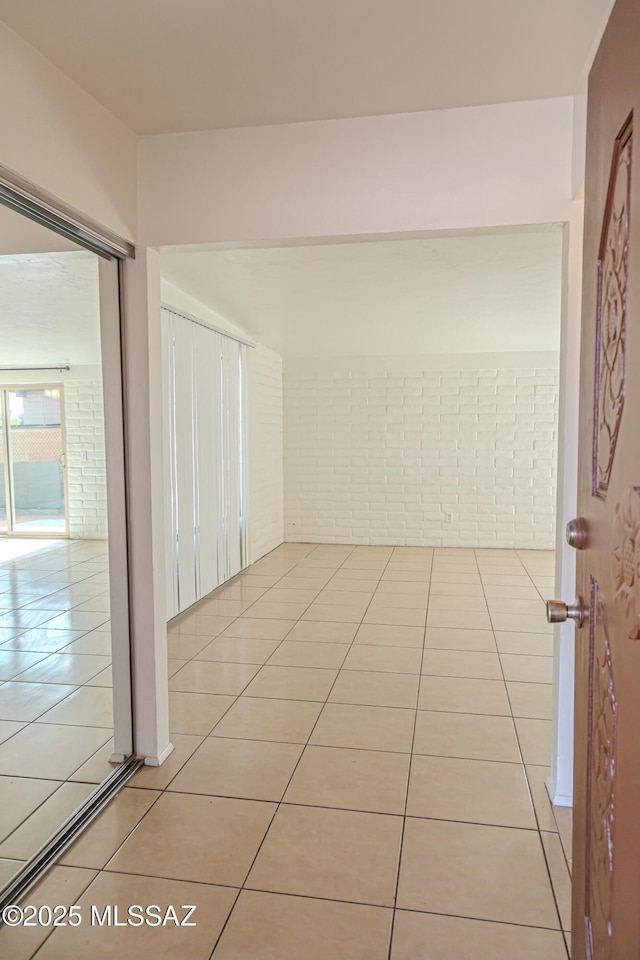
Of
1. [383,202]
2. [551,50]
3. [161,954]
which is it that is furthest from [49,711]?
[551,50]

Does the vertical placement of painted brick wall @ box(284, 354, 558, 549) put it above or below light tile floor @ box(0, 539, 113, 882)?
above

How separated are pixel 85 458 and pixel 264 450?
333cm

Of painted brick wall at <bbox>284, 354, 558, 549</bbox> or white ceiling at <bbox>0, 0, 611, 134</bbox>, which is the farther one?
painted brick wall at <bbox>284, 354, 558, 549</bbox>

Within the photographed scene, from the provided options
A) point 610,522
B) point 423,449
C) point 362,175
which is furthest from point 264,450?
point 610,522

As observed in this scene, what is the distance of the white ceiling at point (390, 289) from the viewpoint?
3.22 meters

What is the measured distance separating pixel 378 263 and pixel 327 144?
54.6 inches

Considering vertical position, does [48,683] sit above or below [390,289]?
below

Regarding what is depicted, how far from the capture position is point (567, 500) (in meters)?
2.09

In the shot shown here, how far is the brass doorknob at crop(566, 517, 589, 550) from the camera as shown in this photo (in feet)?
3.35

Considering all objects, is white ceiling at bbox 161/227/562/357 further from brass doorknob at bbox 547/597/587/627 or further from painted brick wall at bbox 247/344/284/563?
brass doorknob at bbox 547/597/587/627

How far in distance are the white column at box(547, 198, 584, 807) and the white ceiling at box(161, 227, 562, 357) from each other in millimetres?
225

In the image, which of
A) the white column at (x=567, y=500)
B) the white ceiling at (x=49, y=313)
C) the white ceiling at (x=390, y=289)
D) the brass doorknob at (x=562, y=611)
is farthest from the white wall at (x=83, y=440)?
the brass doorknob at (x=562, y=611)

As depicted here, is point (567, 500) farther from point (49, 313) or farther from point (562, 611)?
point (49, 313)

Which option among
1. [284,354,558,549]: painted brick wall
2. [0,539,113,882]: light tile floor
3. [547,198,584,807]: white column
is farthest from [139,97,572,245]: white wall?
[284,354,558,549]: painted brick wall
